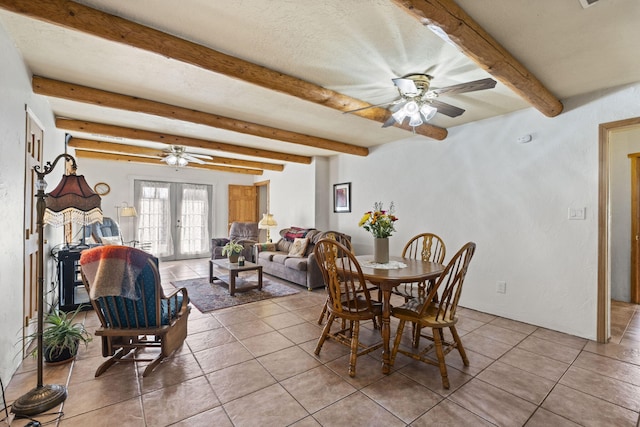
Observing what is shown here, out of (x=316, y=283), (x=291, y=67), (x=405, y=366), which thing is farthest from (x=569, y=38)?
(x=316, y=283)

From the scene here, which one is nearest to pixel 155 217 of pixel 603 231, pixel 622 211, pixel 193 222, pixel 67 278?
pixel 193 222

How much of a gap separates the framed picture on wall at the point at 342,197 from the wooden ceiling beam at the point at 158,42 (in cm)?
296

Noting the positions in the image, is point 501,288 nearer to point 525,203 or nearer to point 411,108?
point 525,203

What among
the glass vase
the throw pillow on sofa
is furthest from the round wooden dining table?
the throw pillow on sofa

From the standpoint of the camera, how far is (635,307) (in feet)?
12.5

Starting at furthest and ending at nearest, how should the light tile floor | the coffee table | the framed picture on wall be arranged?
the framed picture on wall < the coffee table < the light tile floor

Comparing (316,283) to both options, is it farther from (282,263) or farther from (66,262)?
(66,262)

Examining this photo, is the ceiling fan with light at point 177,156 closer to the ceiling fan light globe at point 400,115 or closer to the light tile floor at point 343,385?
the light tile floor at point 343,385

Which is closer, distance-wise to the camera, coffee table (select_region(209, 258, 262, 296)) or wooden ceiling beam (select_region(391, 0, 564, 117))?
wooden ceiling beam (select_region(391, 0, 564, 117))

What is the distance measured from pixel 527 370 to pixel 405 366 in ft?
3.08

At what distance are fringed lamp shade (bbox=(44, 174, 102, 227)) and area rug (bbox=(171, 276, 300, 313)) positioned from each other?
6.57ft

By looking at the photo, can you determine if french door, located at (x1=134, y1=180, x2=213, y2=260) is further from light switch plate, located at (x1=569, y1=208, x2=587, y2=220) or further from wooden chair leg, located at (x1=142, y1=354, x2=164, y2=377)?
light switch plate, located at (x1=569, y1=208, x2=587, y2=220)

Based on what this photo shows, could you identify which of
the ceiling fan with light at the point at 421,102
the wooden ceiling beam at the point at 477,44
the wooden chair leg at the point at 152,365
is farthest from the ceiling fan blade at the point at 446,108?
the wooden chair leg at the point at 152,365

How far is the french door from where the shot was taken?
7.01m
